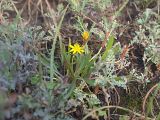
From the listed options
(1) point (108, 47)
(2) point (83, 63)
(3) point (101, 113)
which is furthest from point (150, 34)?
(3) point (101, 113)

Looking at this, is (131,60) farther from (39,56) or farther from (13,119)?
(13,119)

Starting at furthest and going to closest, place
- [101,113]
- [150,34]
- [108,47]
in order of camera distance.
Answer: [150,34], [108,47], [101,113]

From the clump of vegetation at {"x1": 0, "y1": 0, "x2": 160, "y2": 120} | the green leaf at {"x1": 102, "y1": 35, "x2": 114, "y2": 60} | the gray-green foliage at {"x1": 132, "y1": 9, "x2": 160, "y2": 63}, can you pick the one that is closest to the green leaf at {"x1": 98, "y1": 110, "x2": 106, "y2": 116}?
the clump of vegetation at {"x1": 0, "y1": 0, "x2": 160, "y2": 120}

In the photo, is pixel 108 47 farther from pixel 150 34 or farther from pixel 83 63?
pixel 150 34

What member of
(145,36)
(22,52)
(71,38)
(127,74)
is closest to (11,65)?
(22,52)

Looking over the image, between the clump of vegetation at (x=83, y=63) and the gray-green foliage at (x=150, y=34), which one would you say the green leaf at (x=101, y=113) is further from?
the gray-green foliage at (x=150, y=34)

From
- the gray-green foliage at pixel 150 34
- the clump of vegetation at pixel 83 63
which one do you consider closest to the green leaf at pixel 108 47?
the clump of vegetation at pixel 83 63

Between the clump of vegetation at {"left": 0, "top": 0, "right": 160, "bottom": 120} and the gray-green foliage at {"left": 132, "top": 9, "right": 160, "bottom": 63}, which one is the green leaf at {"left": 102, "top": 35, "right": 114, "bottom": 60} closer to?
the clump of vegetation at {"left": 0, "top": 0, "right": 160, "bottom": 120}

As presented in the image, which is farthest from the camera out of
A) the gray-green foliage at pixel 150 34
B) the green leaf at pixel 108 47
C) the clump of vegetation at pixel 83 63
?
the gray-green foliage at pixel 150 34
